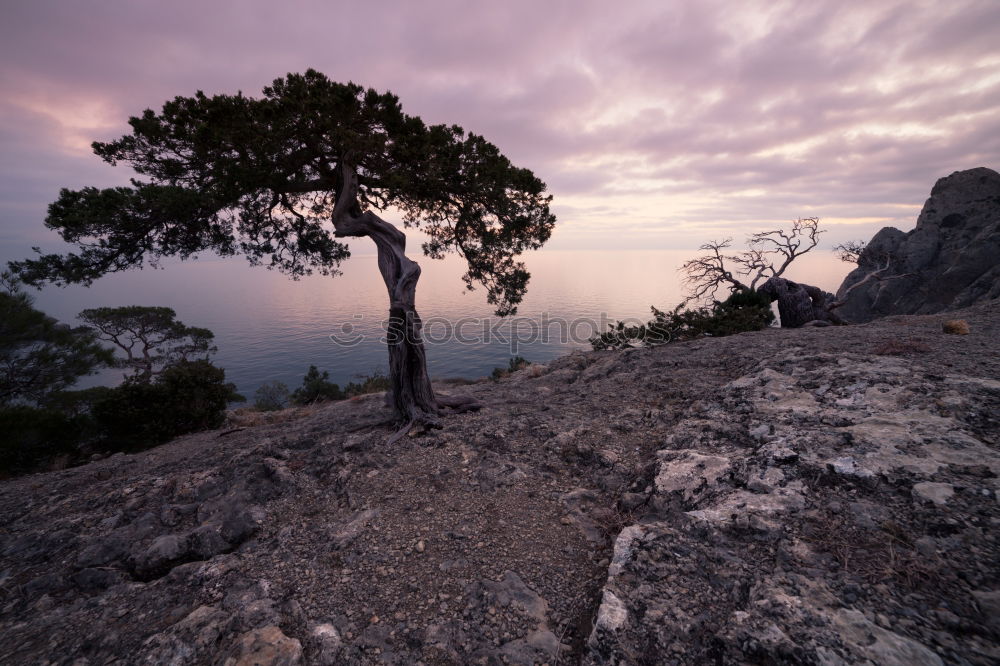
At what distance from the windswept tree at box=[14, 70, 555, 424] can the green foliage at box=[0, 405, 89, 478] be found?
21.7 feet

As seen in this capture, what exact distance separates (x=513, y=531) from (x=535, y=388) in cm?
638

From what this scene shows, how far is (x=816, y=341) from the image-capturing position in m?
8.88

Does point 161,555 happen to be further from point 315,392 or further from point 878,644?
point 315,392

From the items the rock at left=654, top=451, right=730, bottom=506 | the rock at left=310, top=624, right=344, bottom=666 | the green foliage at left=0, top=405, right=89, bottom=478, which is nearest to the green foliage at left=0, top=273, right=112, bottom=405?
the green foliage at left=0, top=405, right=89, bottom=478

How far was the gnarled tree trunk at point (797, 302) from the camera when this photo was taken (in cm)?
1727

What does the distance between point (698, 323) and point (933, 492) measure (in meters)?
12.8


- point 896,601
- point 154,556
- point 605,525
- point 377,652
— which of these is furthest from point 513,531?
point 154,556

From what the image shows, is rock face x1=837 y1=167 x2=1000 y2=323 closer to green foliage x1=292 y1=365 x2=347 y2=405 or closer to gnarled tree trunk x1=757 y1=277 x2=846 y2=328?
gnarled tree trunk x1=757 y1=277 x2=846 y2=328

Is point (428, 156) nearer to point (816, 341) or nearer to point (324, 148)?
point (324, 148)

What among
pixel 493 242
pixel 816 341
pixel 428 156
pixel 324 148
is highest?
pixel 324 148

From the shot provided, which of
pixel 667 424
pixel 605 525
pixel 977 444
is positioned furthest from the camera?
pixel 667 424

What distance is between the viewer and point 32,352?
46.3 feet

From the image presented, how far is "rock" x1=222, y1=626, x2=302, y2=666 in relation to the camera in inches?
108

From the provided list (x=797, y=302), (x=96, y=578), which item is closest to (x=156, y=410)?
(x=96, y=578)
